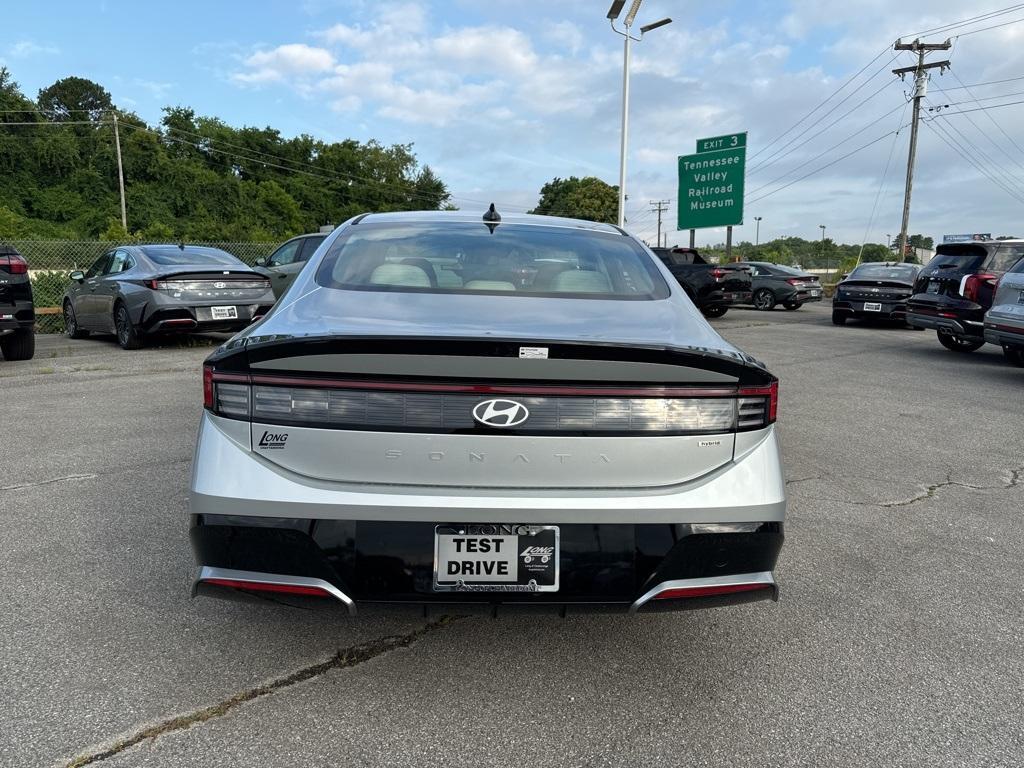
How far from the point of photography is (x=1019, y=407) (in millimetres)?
7598

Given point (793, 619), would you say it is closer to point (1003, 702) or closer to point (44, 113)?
point (1003, 702)

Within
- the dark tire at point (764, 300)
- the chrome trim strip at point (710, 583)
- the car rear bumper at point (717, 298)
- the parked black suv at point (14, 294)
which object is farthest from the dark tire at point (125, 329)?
the dark tire at point (764, 300)

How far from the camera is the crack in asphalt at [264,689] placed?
7.04 feet

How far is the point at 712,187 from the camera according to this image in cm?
2502

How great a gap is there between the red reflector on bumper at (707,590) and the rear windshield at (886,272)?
633 inches

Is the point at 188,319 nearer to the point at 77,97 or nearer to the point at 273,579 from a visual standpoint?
the point at 273,579

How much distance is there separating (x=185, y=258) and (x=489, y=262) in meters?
8.90

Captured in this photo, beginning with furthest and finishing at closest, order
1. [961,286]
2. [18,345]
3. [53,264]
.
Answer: [53,264], [961,286], [18,345]

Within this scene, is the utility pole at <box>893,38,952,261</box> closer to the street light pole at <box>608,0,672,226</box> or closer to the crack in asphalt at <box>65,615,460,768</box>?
the street light pole at <box>608,0,672,226</box>

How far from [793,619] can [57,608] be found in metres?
2.83

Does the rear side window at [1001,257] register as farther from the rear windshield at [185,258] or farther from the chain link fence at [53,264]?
the chain link fence at [53,264]

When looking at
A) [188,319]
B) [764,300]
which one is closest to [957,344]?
[764,300]

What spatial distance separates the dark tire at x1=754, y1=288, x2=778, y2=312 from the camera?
22.5 meters

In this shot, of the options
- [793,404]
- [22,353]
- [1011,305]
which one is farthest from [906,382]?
[22,353]
